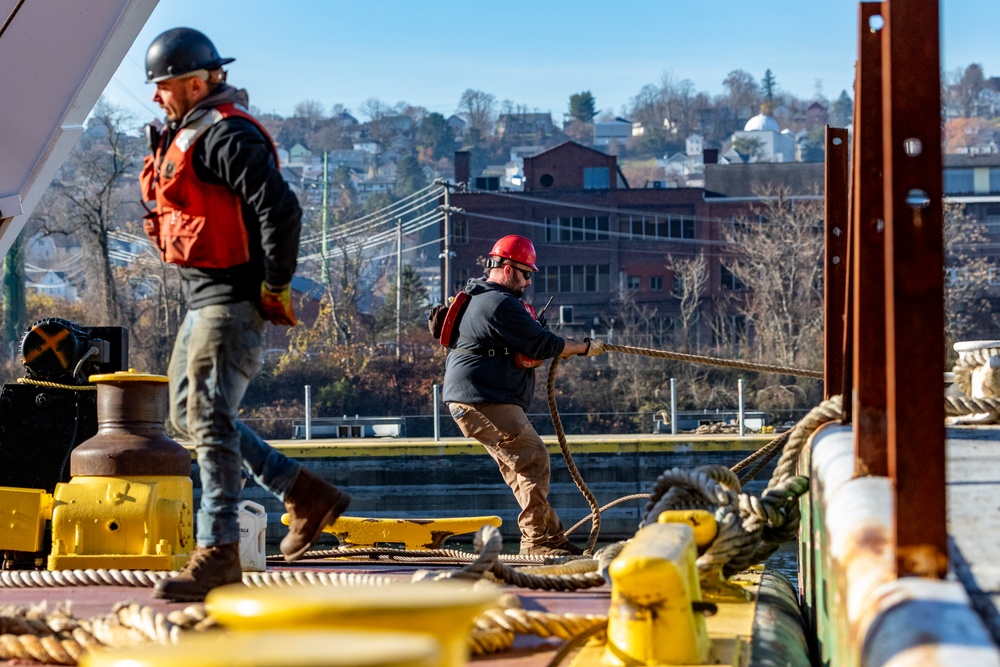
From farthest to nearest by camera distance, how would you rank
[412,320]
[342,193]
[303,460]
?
[342,193], [412,320], [303,460]

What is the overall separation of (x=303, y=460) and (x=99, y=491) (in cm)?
1840

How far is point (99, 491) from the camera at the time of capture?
19.2ft

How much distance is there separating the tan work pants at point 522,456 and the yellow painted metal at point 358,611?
6.18 m

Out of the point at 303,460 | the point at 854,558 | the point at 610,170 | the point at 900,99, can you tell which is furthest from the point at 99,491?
the point at 610,170

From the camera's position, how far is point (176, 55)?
15.4 ft

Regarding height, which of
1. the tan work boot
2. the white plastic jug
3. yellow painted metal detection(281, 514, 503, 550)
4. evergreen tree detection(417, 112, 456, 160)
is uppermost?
evergreen tree detection(417, 112, 456, 160)

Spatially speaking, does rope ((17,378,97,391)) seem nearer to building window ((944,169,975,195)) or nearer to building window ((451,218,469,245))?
building window ((451,218,469,245))

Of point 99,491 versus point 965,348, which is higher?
point 965,348

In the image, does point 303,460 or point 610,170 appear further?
point 610,170

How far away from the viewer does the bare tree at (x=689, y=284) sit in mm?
59469

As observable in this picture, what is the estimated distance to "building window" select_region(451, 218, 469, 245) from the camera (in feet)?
201

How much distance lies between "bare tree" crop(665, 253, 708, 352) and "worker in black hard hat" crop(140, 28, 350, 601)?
54394mm

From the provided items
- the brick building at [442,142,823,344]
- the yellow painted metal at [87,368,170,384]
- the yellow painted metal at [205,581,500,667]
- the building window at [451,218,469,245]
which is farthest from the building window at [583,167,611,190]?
the yellow painted metal at [205,581,500,667]

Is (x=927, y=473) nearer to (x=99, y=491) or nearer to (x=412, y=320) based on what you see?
(x=99, y=491)
